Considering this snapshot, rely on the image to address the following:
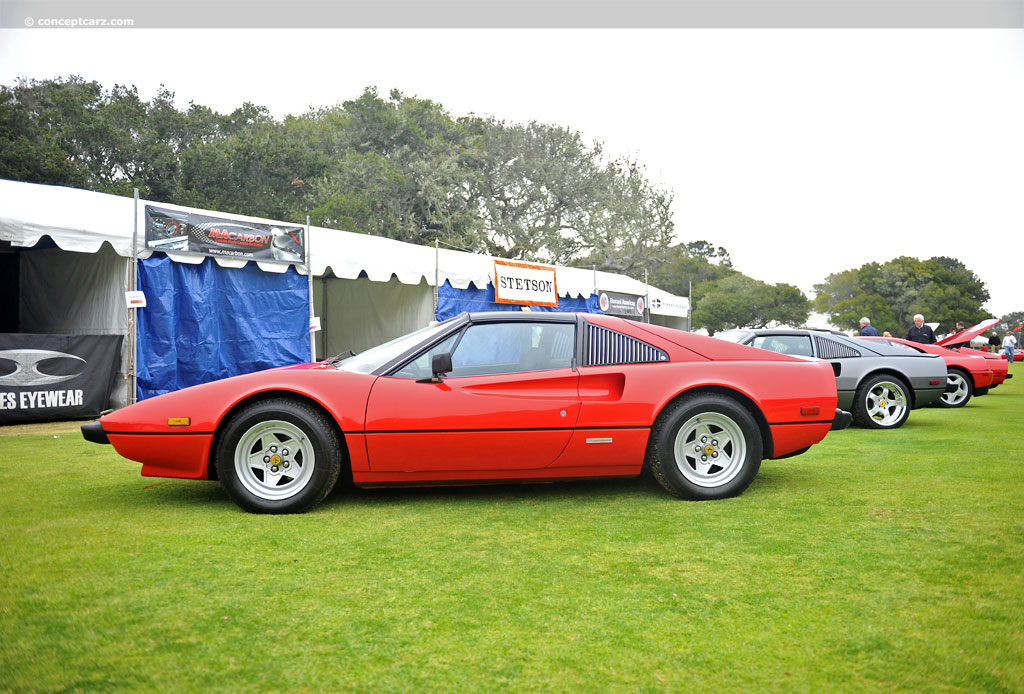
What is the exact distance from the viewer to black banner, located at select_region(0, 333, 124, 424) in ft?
27.8

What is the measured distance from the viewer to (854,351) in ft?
29.5

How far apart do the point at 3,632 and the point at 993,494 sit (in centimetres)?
526

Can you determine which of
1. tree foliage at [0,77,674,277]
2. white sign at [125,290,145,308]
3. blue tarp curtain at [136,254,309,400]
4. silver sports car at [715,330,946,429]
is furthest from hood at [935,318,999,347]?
tree foliage at [0,77,674,277]

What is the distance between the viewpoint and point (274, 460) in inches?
169

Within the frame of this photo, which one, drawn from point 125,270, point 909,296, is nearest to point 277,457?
point 125,270

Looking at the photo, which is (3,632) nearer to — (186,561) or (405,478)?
(186,561)

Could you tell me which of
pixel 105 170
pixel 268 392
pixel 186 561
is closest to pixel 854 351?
pixel 268 392

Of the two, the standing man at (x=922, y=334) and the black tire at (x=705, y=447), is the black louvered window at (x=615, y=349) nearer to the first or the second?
the black tire at (x=705, y=447)

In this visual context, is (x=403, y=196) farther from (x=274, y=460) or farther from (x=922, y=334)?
(x=274, y=460)

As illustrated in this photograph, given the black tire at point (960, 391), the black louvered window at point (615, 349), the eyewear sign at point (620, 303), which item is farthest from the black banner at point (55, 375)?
the black tire at point (960, 391)

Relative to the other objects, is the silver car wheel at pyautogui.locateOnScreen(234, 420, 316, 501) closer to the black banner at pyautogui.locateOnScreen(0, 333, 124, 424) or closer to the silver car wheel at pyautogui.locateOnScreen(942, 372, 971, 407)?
the black banner at pyautogui.locateOnScreen(0, 333, 124, 424)

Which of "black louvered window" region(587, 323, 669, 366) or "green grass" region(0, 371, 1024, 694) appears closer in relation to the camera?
"green grass" region(0, 371, 1024, 694)

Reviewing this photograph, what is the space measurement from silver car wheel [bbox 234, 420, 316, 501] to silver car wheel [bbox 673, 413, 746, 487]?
2324mm

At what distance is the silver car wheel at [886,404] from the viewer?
28.8ft
